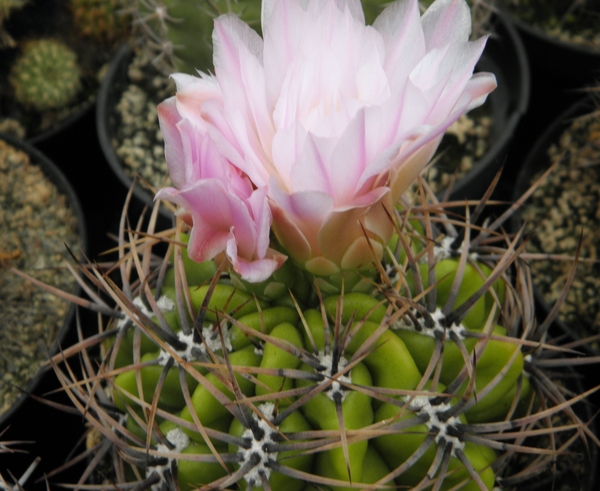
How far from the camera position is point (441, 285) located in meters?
0.71

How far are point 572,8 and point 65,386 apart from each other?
4.63 ft

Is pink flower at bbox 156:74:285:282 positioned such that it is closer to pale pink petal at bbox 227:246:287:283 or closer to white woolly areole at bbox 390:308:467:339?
pale pink petal at bbox 227:246:287:283

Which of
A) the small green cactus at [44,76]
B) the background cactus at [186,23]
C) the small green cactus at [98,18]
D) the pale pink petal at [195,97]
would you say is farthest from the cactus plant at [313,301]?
the small green cactus at [98,18]

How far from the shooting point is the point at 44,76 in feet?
4.95

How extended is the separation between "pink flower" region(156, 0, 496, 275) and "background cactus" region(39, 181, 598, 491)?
0.09m

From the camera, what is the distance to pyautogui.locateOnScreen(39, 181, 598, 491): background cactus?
1.88 feet

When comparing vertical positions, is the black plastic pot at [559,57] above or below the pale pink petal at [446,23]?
below

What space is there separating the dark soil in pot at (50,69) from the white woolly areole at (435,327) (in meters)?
1.15

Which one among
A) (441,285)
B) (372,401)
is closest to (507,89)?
(441,285)

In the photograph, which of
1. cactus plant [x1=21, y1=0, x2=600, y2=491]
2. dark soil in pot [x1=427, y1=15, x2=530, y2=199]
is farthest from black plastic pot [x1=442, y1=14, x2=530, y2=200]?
cactus plant [x1=21, y1=0, x2=600, y2=491]

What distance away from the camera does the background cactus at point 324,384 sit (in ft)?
1.88

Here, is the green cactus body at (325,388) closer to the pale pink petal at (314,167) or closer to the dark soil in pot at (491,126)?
the pale pink petal at (314,167)

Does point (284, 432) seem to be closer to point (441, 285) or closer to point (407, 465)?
point (407, 465)

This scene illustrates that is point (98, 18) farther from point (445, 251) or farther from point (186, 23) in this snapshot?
point (445, 251)
